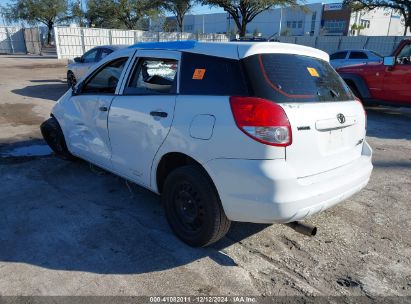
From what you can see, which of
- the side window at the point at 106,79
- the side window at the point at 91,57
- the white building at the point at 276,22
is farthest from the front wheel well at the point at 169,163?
the white building at the point at 276,22

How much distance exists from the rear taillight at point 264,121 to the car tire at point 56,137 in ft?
10.9

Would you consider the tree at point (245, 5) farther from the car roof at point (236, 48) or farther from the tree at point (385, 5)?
the car roof at point (236, 48)

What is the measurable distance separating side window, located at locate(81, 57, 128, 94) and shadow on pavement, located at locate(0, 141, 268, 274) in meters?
1.20

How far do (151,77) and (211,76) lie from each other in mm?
974

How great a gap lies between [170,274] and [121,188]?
1868mm

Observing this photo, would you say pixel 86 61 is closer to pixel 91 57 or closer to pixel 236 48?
pixel 91 57

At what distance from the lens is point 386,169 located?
18.1ft

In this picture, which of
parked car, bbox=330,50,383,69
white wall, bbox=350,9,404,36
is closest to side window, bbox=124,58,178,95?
parked car, bbox=330,50,383,69

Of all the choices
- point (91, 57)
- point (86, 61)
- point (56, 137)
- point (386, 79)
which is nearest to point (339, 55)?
point (386, 79)

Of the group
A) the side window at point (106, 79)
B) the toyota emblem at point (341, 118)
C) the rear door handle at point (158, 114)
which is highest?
the side window at point (106, 79)

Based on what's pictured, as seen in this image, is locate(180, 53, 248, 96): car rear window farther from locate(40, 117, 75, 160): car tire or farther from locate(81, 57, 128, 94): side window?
locate(40, 117, 75, 160): car tire

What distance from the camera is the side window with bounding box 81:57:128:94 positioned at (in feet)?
13.4

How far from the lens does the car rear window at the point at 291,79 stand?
9.11 ft

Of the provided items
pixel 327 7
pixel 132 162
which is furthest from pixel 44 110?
pixel 327 7
